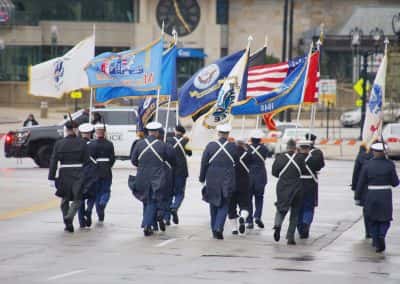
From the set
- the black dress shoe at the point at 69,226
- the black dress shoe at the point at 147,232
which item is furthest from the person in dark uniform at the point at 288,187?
the black dress shoe at the point at 69,226

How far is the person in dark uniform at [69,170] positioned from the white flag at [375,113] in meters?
4.43

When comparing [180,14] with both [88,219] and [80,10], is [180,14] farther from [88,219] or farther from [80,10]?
[88,219]

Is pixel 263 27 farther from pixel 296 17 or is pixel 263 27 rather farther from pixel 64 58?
pixel 64 58

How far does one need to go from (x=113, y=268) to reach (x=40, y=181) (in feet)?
50.2

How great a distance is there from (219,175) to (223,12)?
72.9 metres

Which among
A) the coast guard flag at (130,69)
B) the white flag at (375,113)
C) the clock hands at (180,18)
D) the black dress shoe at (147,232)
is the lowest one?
the black dress shoe at (147,232)

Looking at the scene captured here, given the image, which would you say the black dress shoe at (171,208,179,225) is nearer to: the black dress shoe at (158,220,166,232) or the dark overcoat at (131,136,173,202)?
the black dress shoe at (158,220,166,232)

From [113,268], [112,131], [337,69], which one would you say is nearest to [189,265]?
[113,268]

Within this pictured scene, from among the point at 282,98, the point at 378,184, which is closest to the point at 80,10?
the point at 282,98

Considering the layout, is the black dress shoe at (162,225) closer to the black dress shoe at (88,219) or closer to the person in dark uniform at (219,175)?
the person in dark uniform at (219,175)

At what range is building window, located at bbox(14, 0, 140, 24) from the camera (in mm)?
87750

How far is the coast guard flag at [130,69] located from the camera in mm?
22172

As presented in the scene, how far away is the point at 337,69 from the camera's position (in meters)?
88.0

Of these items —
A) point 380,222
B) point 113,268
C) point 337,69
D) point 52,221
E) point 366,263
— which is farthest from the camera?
point 337,69
